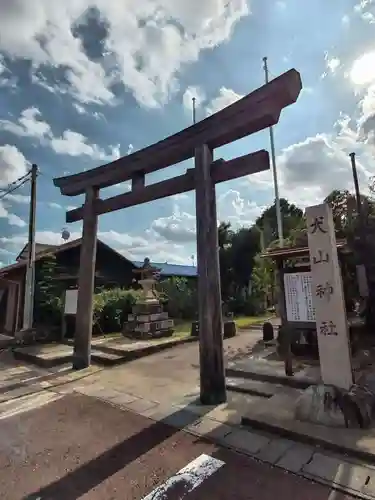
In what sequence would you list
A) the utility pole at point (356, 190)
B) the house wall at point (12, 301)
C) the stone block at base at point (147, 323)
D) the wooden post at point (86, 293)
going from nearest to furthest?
the wooden post at point (86, 293), the stone block at base at point (147, 323), the utility pole at point (356, 190), the house wall at point (12, 301)

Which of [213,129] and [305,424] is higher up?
[213,129]

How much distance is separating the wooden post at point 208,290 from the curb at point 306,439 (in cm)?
96

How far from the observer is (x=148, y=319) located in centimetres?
1136

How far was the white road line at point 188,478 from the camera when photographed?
279 centimetres

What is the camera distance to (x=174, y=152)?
20.0 feet

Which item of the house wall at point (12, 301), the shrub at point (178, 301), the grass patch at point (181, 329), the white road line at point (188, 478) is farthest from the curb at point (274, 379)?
the shrub at point (178, 301)

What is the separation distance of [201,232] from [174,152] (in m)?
1.86

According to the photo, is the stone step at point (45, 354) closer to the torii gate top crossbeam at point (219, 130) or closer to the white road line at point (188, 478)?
the torii gate top crossbeam at point (219, 130)

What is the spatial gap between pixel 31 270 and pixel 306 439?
10.9 meters

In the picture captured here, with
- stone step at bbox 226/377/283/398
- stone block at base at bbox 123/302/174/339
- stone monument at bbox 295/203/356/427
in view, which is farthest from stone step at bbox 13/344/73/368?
stone monument at bbox 295/203/356/427

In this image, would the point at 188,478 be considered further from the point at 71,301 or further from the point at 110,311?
the point at 110,311

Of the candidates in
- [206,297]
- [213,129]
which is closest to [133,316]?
[206,297]

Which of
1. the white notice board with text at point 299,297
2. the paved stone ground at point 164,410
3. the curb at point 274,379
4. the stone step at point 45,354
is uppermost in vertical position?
the white notice board with text at point 299,297

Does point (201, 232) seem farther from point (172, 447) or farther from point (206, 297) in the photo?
point (172, 447)
